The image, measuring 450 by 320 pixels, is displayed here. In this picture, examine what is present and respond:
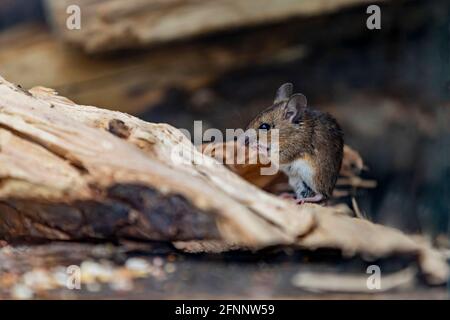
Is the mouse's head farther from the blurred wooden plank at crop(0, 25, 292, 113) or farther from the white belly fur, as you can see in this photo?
the blurred wooden plank at crop(0, 25, 292, 113)

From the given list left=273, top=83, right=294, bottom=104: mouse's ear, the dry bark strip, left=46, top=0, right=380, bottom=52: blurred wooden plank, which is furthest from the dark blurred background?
the dry bark strip

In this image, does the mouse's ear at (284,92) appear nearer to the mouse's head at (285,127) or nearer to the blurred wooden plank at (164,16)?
the mouse's head at (285,127)

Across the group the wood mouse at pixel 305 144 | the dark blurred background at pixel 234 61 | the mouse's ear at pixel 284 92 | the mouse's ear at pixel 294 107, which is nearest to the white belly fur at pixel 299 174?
the wood mouse at pixel 305 144

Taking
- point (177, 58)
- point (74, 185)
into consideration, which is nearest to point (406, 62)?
point (177, 58)

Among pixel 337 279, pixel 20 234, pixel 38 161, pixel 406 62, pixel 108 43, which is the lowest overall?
pixel 337 279

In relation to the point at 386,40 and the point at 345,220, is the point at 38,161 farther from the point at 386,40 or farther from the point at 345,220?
the point at 386,40

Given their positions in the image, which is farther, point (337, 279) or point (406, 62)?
point (406, 62)

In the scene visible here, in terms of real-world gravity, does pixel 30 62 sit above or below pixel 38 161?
above

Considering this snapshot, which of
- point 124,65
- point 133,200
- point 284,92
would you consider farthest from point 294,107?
point 124,65
